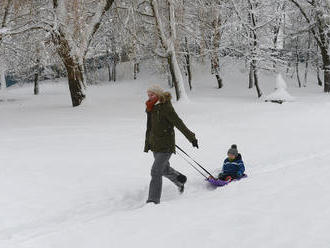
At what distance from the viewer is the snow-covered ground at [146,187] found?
14.5 feet

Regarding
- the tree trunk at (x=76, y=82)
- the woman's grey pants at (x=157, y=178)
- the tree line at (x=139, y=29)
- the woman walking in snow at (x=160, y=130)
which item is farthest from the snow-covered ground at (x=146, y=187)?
the tree line at (x=139, y=29)

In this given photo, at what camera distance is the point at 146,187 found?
7438 millimetres

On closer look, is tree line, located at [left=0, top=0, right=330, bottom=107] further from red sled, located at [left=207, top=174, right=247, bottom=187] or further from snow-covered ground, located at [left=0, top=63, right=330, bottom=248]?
red sled, located at [left=207, top=174, right=247, bottom=187]

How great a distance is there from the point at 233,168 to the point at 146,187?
67.5 inches

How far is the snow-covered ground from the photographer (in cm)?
443

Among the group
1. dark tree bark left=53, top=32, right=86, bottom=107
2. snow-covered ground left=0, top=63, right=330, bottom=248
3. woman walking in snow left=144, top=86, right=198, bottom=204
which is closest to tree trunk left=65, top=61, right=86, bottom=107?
dark tree bark left=53, top=32, right=86, bottom=107

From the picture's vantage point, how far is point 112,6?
19391 mm

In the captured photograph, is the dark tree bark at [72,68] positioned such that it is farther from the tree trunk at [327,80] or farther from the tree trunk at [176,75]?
the tree trunk at [327,80]

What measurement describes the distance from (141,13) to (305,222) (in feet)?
55.1

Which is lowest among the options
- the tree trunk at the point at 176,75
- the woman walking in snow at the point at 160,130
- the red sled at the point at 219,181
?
the red sled at the point at 219,181

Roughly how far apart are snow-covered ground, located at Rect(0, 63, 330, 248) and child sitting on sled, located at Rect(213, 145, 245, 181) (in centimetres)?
48

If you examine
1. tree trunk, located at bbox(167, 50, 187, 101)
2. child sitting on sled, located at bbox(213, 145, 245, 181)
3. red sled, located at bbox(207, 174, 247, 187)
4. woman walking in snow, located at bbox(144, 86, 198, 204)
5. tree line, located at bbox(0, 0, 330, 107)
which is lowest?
red sled, located at bbox(207, 174, 247, 187)

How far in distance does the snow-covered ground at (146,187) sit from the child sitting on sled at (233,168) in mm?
482

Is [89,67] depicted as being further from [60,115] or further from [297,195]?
[297,195]
